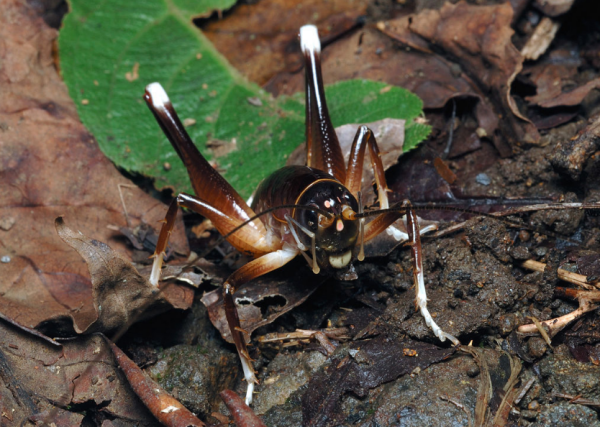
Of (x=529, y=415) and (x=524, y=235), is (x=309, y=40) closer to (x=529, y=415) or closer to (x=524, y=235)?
Result: (x=524, y=235)

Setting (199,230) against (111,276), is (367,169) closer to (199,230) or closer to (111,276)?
(199,230)

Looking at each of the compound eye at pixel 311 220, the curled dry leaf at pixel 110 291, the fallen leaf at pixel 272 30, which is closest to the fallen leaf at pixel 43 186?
the curled dry leaf at pixel 110 291

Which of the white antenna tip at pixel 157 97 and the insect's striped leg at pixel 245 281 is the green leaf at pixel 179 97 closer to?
the white antenna tip at pixel 157 97

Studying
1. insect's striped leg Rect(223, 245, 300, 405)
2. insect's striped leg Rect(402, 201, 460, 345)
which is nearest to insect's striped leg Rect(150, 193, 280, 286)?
insect's striped leg Rect(223, 245, 300, 405)

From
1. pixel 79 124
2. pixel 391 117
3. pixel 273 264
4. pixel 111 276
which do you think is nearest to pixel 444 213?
pixel 391 117

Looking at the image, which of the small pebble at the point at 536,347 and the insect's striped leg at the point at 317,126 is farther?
the insect's striped leg at the point at 317,126

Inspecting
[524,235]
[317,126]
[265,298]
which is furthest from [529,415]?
[317,126]
